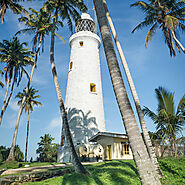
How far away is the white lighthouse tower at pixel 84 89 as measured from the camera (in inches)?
741

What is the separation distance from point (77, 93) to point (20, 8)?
12745mm

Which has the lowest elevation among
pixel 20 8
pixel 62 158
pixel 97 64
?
pixel 62 158

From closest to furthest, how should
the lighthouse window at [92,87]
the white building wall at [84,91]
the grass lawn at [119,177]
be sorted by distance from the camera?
the grass lawn at [119,177] → the white building wall at [84,91] → the lighthouse window at [92,87]

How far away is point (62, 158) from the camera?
18.4 meters

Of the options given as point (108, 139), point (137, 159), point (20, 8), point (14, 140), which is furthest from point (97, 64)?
point (137, 159)

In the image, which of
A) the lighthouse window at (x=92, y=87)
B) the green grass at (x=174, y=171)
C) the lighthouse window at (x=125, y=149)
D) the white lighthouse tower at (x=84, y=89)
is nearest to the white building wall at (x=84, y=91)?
the white lighthouse tower at (x=84, y=89)

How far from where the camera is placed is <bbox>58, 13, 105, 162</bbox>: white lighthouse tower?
1883cm

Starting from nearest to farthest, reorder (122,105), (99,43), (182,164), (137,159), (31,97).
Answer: (137,159), (122,105), (182,164), (99,43), (31,97)

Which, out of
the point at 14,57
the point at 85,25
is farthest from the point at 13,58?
the point at 85,25

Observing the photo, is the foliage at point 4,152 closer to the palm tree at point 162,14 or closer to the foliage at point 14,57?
the foliage at point 14,57

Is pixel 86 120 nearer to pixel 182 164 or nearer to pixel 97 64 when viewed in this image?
pixel 97 64

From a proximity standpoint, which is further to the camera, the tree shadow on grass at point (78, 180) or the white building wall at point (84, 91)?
the white building wall at point (84, 91)

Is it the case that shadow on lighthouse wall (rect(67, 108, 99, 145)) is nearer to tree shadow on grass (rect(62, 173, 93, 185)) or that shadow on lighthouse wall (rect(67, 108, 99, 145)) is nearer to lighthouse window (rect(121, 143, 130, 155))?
lighthouse window (rect(121, 143, 130, 155))

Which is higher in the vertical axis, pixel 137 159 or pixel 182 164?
pixel 137 159
